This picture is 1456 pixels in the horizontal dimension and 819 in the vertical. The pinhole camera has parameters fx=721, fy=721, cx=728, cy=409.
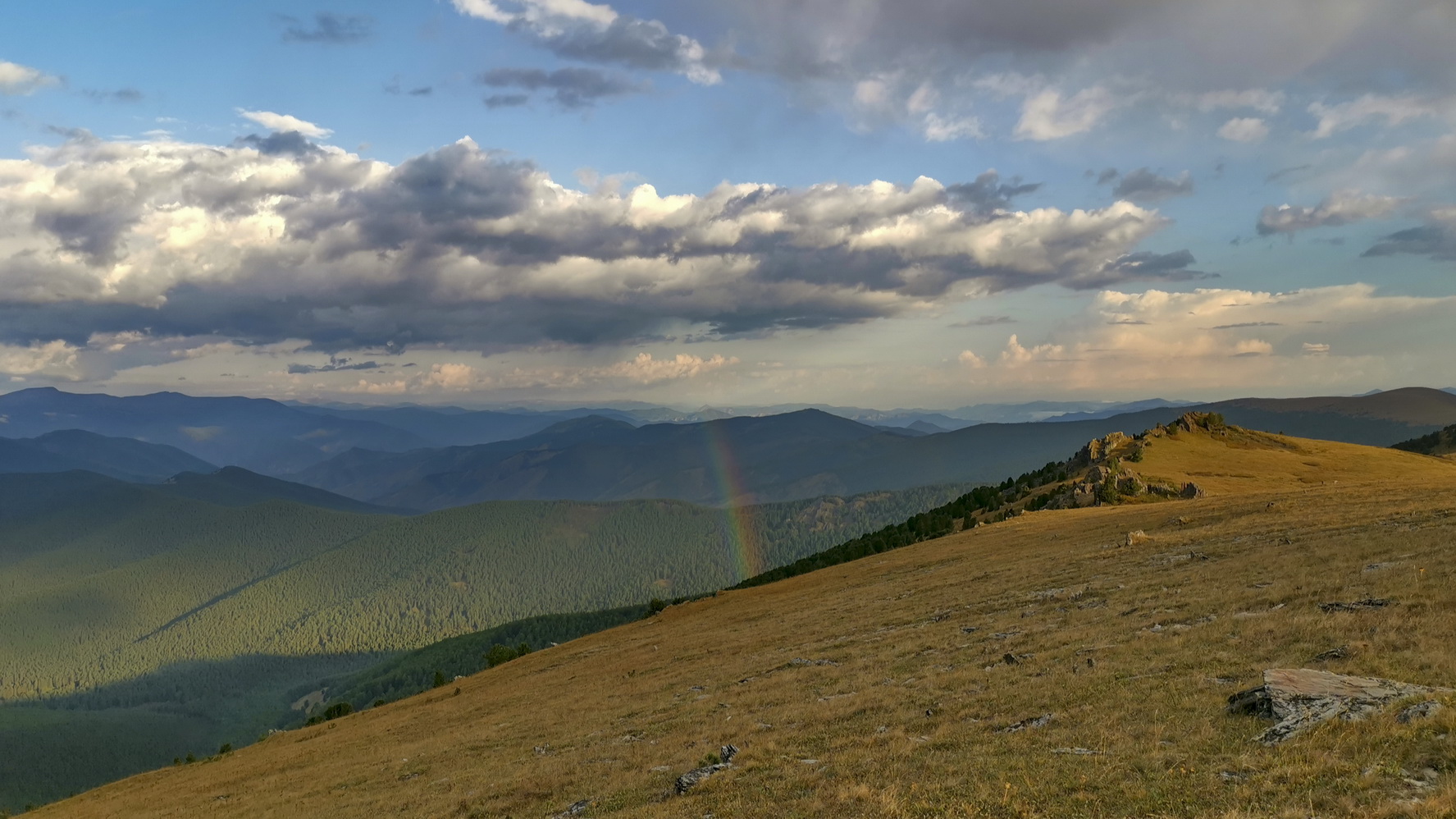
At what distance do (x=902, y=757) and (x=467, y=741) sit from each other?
29582mm

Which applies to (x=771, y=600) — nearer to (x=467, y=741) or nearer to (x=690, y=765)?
(x=467, y=741)

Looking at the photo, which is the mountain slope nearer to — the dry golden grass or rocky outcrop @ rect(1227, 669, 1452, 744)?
the dry golden grass

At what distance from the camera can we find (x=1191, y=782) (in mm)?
14258

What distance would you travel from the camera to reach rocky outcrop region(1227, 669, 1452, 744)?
15250 mm

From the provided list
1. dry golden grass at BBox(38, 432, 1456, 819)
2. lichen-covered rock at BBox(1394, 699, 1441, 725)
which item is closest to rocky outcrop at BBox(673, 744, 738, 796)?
dry golden grass at BBox(38, 432, 1456, 819)

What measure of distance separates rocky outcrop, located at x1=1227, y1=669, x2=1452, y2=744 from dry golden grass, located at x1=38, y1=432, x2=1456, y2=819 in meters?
0.49

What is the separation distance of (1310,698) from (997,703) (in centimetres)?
845

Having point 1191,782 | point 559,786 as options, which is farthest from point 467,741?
point 1191,782

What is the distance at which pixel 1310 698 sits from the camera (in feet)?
52.9

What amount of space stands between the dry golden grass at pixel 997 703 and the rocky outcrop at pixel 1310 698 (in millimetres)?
486

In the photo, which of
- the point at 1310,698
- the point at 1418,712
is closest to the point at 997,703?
the point at 1310,698

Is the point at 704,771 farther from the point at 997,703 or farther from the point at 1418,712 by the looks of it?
the point at 1418,712

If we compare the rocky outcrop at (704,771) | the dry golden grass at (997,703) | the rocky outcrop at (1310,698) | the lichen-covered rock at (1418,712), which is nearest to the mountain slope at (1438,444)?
the dry golden grass at (997,703)

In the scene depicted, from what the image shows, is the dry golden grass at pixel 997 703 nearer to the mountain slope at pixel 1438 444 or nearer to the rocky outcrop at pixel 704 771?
the rocky outcrop at pixel 704 771
